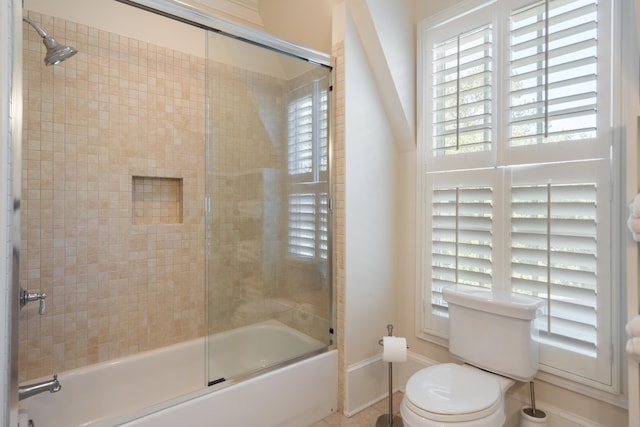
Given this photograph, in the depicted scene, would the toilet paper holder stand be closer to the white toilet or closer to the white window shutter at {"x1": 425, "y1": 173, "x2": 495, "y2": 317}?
the white toilet

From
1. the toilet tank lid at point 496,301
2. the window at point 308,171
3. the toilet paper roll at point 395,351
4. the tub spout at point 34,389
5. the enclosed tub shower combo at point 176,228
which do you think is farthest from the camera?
the window at point 308,171

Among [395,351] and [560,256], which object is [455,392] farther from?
[560,256]

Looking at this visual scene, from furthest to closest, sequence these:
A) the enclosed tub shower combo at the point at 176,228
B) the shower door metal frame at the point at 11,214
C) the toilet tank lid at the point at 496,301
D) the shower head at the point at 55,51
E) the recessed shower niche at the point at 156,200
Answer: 1. the recessed shower niche at the point at 156,200
2. the enclosed tub shower combo at the point at 176,228
3. the toilet tank lid at the point at 496,301
4. the shower head at the point at 55,51
5. the shower door metal frame at the point at 11,214

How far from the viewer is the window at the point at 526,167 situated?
160 centimetres

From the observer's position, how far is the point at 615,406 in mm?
1548

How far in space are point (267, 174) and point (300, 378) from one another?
1.14 metres

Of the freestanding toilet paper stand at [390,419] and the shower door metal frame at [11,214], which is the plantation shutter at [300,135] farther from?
the shower door metal frame at [11,214]

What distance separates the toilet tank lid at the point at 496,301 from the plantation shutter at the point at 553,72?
0.79 meters

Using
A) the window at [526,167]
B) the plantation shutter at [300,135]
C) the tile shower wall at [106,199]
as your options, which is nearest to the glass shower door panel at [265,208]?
the plantation shutter at [300,135]

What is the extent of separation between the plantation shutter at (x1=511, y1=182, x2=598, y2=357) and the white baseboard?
34cm

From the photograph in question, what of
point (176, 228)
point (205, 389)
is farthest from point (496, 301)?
point (176, 228)

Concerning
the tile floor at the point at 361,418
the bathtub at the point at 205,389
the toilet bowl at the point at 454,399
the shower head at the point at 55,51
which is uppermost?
the shower head at the point at 55,51

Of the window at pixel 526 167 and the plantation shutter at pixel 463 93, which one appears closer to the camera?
the window at pixel 526 167

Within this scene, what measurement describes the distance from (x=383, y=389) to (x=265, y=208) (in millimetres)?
1389
